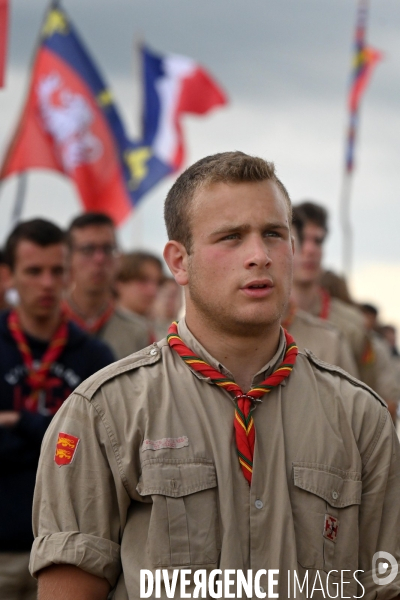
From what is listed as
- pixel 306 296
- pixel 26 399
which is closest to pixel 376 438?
pixel 26 399

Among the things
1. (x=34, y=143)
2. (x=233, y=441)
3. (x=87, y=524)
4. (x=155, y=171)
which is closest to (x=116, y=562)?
(x=87, y=524)

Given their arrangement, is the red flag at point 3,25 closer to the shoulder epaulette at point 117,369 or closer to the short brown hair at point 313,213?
the short brown hair at point 313,213

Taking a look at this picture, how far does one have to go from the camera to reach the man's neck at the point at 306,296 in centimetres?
802

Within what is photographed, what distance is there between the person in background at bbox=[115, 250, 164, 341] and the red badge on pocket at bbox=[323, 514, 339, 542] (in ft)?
24.3

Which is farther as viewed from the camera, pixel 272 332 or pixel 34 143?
pixel 34 143

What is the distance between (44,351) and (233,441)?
2.97 meters

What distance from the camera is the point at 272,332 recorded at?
3551mm

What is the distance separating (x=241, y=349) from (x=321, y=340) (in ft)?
10.5

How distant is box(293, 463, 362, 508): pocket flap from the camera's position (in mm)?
3316

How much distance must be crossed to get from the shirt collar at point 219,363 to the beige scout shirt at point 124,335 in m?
4.29

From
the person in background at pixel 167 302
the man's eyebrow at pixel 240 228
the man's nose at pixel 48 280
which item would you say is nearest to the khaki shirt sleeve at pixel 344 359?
the man's nose at pixel 48 280

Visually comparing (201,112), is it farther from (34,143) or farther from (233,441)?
(233,441)

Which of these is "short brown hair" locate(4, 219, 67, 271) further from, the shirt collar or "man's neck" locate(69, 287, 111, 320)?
the shirt collar

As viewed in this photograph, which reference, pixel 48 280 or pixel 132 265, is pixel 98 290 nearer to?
pixel 48 280
